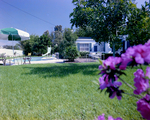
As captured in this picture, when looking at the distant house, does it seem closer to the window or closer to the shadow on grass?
the window

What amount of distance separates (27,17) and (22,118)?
16.4 m

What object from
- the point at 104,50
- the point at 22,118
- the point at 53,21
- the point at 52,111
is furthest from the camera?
the point at 53,21

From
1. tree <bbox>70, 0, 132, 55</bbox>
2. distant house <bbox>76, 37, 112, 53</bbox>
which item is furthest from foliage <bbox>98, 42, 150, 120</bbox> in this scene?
distant house <bbox>76, 37, 112, 53</bbox>

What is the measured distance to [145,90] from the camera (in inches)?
23.2

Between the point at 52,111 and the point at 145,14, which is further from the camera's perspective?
the point at 145,14

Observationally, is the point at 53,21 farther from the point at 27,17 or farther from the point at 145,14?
the point at 145,14

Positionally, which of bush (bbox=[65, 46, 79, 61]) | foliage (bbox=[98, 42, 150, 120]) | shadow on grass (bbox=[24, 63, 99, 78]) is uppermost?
bush (bbox=[65, 46, 79, 61])

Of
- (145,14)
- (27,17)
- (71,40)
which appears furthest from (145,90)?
(27,17)

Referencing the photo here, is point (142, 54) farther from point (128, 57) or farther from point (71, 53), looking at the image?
point (71, 53)

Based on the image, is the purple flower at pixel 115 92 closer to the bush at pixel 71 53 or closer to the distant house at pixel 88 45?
the bush at pixel 71 53

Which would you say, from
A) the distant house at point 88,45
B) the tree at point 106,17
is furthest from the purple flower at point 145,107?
the distant house at point 88,45

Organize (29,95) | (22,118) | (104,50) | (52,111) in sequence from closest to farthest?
(22,118) → (52,111) → (29,95) → (104,50)

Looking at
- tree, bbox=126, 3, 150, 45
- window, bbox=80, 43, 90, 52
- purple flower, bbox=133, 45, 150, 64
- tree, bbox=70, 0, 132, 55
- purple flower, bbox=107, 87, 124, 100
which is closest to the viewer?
purple flower, bbox=133, 45, 150, 64

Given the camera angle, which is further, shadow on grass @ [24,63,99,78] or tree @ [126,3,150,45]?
tree @ [126,3,150,45]
